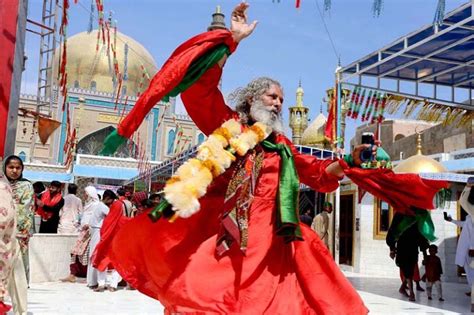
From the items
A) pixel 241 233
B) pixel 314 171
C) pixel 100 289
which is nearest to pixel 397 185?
pixel 314 171

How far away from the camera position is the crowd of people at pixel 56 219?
3.49m

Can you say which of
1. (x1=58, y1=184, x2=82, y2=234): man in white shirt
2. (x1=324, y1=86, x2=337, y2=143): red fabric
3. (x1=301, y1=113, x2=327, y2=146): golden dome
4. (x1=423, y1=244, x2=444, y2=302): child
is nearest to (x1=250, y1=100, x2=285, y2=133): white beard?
(x1=423, y1=244, x2=444, y2=302): child

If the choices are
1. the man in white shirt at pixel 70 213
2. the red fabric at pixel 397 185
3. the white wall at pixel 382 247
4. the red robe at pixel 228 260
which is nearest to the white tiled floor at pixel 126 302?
the man in white shirt at pixel 70 213

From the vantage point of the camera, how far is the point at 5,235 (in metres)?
3.45

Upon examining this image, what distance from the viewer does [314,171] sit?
3064 mm

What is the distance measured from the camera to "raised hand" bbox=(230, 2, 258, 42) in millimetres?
2816

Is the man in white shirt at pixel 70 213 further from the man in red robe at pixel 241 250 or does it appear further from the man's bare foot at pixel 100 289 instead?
the man in red robe at pixel 241 250

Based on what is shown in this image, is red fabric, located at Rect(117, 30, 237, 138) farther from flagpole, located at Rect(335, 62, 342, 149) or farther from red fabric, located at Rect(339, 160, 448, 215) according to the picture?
flagpole, located at Rect(335, 62, 342, 149)

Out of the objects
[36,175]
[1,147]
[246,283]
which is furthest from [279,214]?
[36,175]

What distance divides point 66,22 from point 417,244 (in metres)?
7.23

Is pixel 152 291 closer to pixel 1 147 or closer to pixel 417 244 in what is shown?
pixel 1 147

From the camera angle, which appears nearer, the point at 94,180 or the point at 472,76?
the point at 472,76

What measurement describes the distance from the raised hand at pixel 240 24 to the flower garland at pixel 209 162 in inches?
Result: 17.8

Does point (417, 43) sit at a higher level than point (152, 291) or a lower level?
higher
